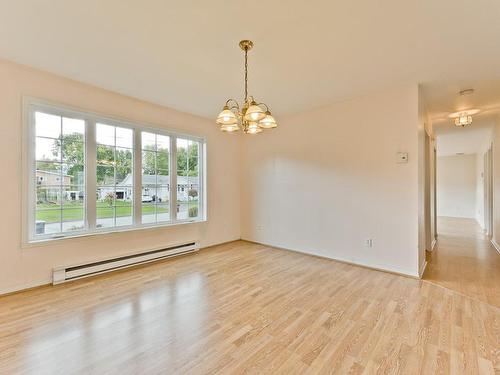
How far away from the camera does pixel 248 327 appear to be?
221 cm

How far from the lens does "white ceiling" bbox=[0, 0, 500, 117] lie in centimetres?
201

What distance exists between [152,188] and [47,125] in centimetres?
170

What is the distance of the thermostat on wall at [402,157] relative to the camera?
3.47 m

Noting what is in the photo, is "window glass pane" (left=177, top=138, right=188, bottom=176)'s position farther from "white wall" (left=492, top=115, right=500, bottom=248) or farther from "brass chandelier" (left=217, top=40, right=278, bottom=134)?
"white wall" (left=492, top=115, right=500, bottom=248)

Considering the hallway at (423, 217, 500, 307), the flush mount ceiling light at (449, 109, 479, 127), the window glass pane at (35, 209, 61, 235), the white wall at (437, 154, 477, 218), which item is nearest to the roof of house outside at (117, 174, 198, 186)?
the window glass pane at (35, 209, 61, 235)

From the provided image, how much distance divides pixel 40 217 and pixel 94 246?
0.77m

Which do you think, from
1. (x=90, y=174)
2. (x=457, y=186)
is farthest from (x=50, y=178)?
(x=457, y=186)

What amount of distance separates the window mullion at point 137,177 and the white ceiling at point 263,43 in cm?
84

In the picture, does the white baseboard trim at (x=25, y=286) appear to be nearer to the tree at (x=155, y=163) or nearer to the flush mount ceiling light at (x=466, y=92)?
the tree at (x=155, y=163)

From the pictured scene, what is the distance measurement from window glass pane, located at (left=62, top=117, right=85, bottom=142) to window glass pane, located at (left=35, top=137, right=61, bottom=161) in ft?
0.55

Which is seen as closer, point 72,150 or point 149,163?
point 72,150

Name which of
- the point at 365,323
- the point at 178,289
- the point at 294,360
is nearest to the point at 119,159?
the point at 178,289

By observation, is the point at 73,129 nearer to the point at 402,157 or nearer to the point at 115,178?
the point at 115,178

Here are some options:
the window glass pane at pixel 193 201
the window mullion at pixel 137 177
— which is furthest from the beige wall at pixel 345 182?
the window mullion at pixel 137 177
